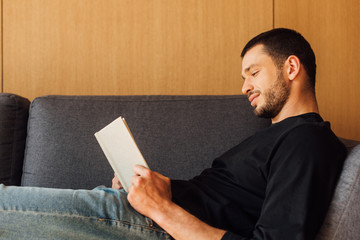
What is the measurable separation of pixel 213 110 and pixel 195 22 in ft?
2.08

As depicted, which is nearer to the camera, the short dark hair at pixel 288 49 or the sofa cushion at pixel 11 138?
the short dark hair at pixel 288 49

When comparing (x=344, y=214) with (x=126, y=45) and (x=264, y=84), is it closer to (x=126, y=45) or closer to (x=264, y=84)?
(x=264, y=84)

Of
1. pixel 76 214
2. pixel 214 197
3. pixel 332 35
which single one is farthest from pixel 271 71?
pixel 332 35

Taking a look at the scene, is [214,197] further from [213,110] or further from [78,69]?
[78,69]

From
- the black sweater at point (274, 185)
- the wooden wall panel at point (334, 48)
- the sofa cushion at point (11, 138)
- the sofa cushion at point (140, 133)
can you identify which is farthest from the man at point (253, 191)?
the wooden wall panel at point (334, 48)

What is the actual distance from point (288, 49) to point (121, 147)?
0.69 meters

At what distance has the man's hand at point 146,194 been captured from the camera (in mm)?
855

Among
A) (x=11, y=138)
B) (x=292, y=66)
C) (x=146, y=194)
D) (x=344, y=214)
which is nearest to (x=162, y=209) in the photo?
(x=146, y=194)

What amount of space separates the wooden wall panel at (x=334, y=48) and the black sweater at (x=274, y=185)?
0.94 metres

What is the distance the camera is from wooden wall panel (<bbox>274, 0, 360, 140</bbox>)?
177cm

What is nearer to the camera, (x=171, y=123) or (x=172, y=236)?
(x=172, y=236)

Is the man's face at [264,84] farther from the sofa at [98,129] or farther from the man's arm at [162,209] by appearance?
the man's arm at [162,209]

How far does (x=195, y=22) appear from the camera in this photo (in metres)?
1.73

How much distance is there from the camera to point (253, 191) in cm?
90
